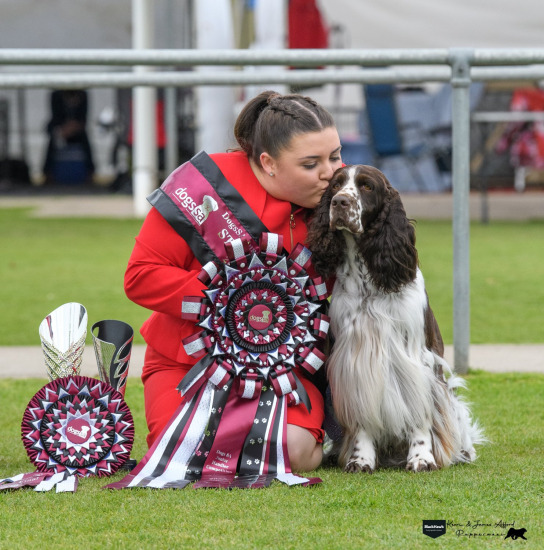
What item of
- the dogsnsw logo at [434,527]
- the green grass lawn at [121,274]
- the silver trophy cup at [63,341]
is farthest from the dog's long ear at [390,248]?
the green grass lawn at [121,274]

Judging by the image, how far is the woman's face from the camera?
3436mm

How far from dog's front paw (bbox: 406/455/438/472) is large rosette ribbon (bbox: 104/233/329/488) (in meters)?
0.42

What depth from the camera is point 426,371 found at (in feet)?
11.2

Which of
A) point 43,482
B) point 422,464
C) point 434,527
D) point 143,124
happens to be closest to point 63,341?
point 43,482

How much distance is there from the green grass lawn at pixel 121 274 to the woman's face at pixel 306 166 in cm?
286

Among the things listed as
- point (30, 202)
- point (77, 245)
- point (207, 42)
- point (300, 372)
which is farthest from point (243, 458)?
point (30, 202)

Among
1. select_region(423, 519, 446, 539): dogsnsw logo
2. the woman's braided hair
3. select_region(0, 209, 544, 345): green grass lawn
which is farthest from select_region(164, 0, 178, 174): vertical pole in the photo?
select_region(423, 519, 446, 539): dogsnsw logo

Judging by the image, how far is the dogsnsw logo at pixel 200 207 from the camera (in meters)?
3.50

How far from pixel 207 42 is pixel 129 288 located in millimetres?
8606

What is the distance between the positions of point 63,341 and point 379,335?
3.77ft

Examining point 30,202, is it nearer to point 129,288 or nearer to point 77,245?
point 77,245

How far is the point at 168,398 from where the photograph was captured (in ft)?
11.7

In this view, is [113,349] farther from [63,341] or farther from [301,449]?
[301,449]

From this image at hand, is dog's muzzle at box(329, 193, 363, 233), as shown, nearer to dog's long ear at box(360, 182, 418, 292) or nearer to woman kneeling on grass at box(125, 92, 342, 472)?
dog's long ear at box(360, 182, 418, 292)
